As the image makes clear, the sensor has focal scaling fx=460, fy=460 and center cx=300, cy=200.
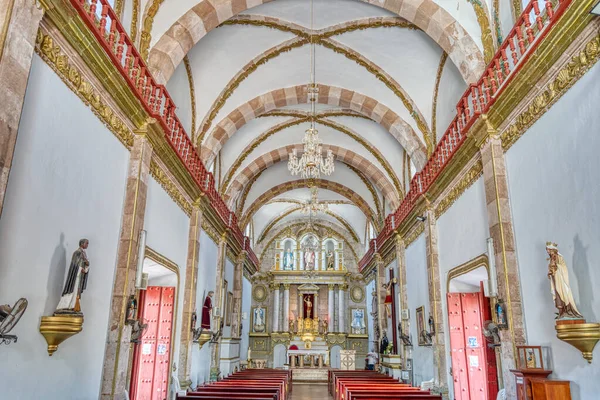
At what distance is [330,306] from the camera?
84.8ft

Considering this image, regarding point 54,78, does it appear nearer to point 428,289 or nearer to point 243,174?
point 428,289

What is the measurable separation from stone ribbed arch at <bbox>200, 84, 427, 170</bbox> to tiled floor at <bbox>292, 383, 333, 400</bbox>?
808 cm

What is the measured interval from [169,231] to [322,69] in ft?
20.2

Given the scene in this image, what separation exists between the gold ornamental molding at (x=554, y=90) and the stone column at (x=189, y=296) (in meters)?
7.17

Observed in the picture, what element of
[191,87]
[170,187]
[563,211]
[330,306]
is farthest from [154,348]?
[330,306]

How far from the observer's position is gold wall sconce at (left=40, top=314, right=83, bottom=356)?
480 cm

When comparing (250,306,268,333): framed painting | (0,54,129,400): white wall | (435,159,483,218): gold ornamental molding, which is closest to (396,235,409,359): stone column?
(435,159,483,218): gold ornamental molding

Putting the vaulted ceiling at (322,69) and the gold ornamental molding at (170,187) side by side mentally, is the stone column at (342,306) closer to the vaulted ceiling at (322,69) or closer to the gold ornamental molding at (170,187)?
the vaulted ceiling at (322,69)

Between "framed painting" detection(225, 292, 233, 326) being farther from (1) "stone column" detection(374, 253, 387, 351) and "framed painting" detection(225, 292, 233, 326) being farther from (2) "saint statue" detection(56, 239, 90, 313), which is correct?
(2) "saint statue" detection(56, 239, 90, 313)

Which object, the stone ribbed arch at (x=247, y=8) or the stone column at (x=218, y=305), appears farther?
the stone column at (x=218, y=305)

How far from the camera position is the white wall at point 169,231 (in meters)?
8.27

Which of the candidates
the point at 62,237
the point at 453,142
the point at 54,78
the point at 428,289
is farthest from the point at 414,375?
the point at 54,78

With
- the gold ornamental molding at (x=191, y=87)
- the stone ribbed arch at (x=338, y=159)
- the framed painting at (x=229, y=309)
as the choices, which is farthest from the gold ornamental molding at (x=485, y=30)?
the framed painting at (x=229, y=309)

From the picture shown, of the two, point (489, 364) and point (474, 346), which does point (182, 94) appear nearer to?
point (474, 346)
